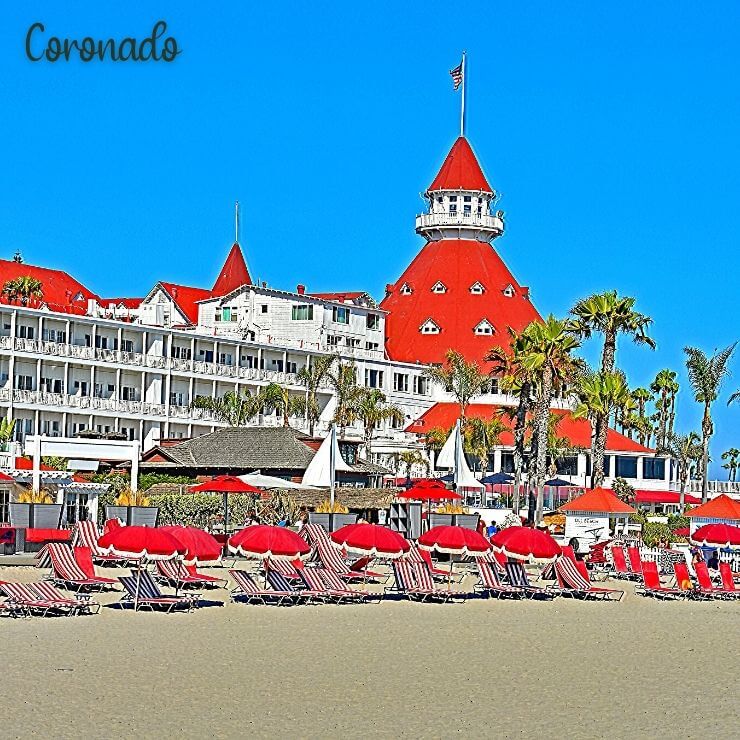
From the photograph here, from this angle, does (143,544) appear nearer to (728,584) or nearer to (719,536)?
(728,584)

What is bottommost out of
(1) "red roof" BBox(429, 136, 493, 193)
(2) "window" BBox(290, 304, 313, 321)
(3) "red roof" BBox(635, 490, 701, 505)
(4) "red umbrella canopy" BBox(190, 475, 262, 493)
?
(4) "red umbrella canopy" BBox(190, 475, 262, 493)

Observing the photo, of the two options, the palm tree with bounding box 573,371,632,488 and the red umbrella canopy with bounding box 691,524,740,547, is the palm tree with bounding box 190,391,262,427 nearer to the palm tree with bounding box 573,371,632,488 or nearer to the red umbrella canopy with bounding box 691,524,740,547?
the palm tree with bounding box 573,371,632,488

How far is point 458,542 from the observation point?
3159cm

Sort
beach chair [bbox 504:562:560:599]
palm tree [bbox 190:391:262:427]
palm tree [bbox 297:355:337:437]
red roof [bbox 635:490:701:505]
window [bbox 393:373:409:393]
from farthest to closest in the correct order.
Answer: window [bbox 393:373:409:393] < palm tree [bbox 297:355:337:437] < palm tree [bbox 190:391:262:427] < red roof [bbox 635:490:701:505] < beach chair [bbox 504:562:560:599]

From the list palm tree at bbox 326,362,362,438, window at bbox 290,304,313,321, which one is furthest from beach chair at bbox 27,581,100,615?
window at bbox 290,304,313,321

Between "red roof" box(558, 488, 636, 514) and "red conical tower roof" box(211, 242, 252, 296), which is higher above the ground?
"red conical tower roof" box(211, 242, 252, 296)

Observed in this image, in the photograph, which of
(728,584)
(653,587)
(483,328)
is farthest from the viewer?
(483,328)

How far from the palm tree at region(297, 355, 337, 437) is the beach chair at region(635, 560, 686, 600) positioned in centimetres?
5292

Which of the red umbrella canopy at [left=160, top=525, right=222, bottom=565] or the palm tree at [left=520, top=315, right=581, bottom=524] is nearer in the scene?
the red umbrella canopy at [left=160, top=525, right=222, bottom=565]

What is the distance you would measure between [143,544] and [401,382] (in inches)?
2723

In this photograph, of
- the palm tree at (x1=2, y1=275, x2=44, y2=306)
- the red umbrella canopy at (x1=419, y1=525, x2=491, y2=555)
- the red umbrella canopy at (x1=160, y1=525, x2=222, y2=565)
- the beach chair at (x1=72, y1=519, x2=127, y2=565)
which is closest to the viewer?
the red umbrella canopy at (x1=160, y1=525, x2=222, y2=565)

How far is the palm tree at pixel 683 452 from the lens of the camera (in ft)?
281

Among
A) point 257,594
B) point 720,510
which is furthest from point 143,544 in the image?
point 720,510

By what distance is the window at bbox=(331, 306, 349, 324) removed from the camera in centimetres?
9306
